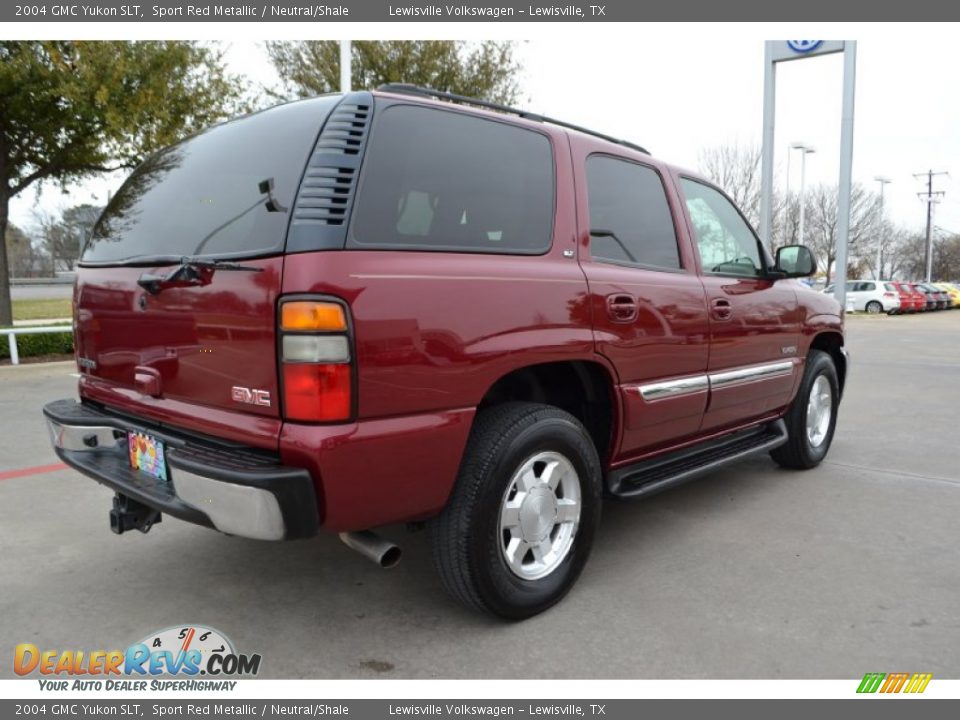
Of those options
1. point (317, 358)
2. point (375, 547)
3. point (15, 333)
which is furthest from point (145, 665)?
point (15, 333)

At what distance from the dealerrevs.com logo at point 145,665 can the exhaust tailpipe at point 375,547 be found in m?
0.55

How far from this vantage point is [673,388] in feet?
11.2

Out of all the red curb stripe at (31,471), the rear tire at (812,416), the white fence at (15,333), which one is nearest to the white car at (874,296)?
the rear tire at (812,416)

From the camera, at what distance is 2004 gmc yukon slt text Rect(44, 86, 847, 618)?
2191 mm

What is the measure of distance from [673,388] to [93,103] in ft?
33.3

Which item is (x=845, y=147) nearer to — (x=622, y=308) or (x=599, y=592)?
(x=622, y=308)

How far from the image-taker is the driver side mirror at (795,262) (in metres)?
4.19

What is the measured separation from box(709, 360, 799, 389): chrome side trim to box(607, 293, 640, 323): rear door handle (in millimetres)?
819

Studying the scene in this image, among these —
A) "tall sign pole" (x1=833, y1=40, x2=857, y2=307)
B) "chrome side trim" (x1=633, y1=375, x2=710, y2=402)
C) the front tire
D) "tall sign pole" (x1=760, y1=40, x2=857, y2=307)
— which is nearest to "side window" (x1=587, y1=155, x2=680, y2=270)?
"chrome side trim" (x1=633, y1=375, x2=710, y2=402)

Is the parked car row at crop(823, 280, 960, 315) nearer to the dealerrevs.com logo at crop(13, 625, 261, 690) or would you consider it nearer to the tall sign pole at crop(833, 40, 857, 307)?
the tall sign pole at crop(833, 40, 857, 307)

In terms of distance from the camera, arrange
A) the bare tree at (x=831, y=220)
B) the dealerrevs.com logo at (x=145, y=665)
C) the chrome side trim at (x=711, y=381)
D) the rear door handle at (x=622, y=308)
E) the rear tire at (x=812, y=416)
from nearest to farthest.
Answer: the dealerrevs.com logo at (x=145, y=665) < the rear door handle at (x=622, y=308) < the chrome side trim at (x=711, y=381) < the rear tire at (x=812, y=416) < the bare tree at (x=831, y=220)

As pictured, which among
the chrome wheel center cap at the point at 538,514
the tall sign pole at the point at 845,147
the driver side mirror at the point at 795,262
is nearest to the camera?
the chrome wheel center cap at the point at 538,514

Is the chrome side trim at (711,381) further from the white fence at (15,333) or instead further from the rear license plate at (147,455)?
the white fence at (15,333)

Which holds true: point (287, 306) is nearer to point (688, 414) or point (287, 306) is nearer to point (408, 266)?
point (408, 266)
